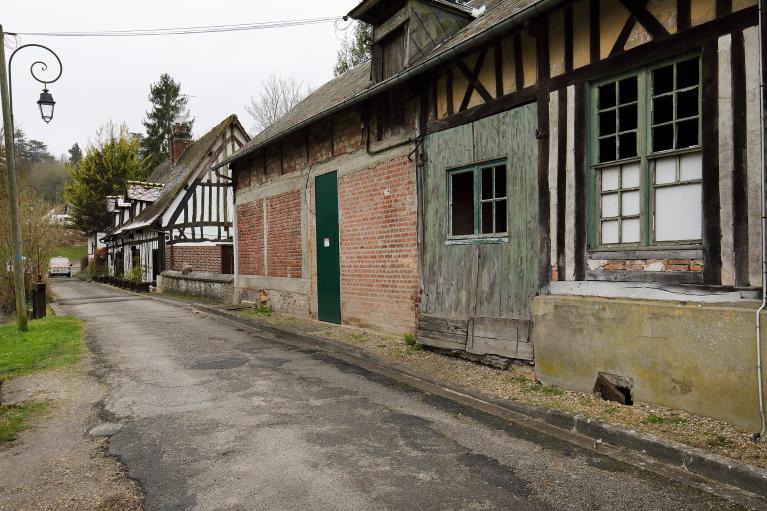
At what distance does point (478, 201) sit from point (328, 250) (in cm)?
444

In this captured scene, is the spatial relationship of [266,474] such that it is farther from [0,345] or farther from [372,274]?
[0,345]

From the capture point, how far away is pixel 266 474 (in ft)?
11.9

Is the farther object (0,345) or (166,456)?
(0,345)

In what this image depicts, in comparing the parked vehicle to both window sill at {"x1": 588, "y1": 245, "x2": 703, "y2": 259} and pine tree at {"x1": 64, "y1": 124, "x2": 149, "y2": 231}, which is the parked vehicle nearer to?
pine tree at {"x1": 64, "y1": 124, "x2": 149, "y2": 231}

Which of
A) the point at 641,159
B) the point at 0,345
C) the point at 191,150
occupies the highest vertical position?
the point at 191,150

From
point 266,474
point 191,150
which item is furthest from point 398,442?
point 191,150

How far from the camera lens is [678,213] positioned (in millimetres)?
4680

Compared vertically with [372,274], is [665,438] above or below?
below

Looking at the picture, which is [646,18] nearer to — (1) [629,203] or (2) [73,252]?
(1) [629,203]

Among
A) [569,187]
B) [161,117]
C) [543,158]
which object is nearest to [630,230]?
[569,187]

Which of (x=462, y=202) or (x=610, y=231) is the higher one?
(x=462, y=202)

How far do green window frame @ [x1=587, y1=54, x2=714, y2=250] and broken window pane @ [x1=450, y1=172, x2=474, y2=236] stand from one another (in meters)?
2.19

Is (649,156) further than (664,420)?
Yes

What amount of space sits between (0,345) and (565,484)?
405 inches
